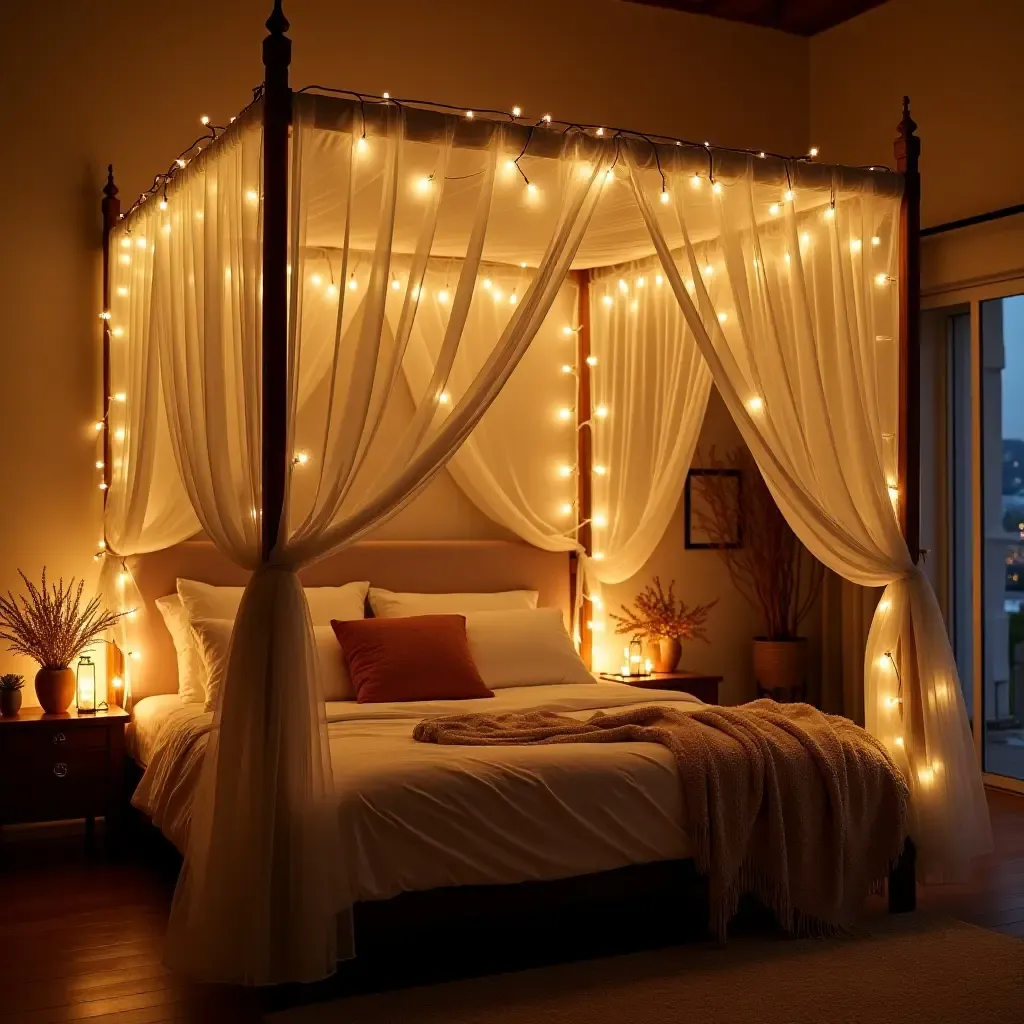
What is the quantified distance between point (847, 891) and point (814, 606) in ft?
10.0

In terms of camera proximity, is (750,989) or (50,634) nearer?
(750,989)

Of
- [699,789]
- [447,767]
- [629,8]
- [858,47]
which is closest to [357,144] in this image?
[447,767]

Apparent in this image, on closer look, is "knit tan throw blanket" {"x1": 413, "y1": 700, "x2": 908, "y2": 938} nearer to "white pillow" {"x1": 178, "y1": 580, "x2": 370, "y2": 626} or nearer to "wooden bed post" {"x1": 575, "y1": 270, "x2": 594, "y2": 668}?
"white pillow" {"x1": 178, "y1": 580, "x2": 370, "y2": 626}

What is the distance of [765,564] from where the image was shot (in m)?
6.64

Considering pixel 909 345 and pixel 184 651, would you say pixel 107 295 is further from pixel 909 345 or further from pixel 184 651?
pixel 909 345

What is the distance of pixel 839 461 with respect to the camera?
4.29 meters

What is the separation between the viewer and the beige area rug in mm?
3301

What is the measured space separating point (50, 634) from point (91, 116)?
2.09 metres

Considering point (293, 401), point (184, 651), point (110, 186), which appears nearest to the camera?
point (293, 401)

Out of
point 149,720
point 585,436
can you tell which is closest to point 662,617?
point 585,436

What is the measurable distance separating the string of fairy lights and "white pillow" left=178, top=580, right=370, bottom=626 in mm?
294

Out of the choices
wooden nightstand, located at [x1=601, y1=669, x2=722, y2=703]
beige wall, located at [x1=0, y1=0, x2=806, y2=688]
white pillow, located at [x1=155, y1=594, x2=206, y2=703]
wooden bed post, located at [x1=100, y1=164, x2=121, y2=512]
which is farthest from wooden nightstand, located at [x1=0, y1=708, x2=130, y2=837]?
wooden nightstand, located at [x1=601, y1=669, x2=722, y2=703]

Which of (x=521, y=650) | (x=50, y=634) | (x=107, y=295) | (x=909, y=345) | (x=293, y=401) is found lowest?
(x=521, y=650)

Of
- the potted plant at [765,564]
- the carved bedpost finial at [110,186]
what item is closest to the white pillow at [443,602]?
the potted plant at [765,564]
